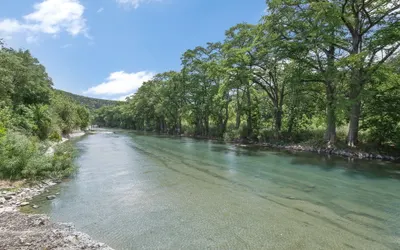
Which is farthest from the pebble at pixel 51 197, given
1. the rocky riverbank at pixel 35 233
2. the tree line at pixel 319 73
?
the tree line at pixel 319 73

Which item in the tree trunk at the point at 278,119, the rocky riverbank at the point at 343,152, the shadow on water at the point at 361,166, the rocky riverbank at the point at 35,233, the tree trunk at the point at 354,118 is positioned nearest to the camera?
the rocky riverbank at the point at 35,233

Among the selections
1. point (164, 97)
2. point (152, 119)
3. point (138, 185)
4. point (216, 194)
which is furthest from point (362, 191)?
point (152, 119)

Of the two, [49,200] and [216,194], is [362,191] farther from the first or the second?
[49,200]

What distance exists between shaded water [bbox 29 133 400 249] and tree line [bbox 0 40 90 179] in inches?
49.8

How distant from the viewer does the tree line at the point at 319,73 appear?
16562 millimetres

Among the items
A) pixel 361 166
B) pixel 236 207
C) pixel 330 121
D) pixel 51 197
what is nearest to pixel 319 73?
pixel 330 121

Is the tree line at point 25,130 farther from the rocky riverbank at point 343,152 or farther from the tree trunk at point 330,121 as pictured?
the tree trunk at point 330,121

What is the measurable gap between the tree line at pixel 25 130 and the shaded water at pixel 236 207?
127 cm

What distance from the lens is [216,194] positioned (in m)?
8.96

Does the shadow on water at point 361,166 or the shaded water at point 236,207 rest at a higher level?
the shadow on water at point 361,166

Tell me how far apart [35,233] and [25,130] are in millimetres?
13663

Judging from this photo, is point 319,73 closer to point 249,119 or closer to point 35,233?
point 249,119

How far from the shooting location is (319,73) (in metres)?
20.3

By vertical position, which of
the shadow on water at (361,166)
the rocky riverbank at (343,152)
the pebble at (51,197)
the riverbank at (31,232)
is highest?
the rocky riverbank at (343,152)
